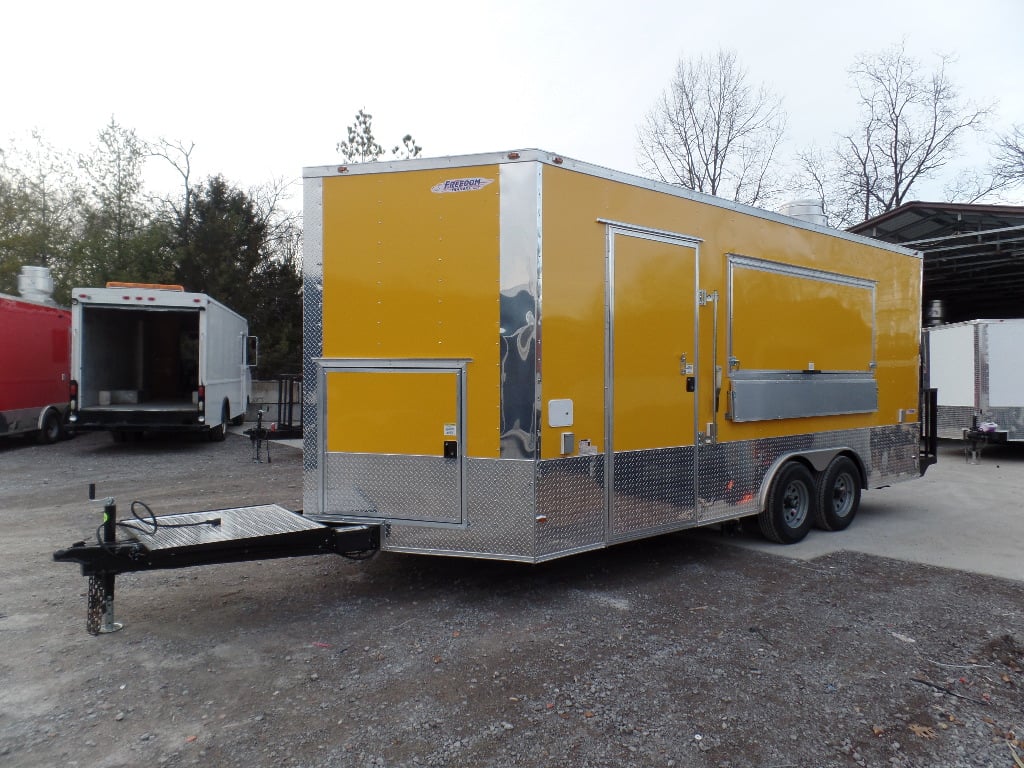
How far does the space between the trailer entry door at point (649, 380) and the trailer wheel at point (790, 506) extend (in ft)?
3.96

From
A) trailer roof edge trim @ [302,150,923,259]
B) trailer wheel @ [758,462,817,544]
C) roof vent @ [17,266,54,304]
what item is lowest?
trailer wheel @ [758,462,817,544]

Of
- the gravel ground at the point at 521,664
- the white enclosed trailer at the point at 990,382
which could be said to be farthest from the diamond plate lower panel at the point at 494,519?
the white enclosed trailer at the point at 990,382

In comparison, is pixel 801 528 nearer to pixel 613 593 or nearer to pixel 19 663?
pixel 613 593

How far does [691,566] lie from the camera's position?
5777 mm

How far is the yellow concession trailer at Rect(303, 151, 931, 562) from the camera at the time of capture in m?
4.49

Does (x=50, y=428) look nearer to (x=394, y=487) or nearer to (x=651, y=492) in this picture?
(x=394, y=487)

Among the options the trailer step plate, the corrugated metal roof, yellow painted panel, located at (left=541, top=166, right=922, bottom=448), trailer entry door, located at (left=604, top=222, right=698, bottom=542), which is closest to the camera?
the trailer step plate

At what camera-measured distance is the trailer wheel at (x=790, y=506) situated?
6258 mm

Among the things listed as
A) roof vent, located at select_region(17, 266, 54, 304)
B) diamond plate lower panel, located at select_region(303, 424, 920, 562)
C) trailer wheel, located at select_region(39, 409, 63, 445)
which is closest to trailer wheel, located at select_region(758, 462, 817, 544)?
diamond plate lower panel, located at select_region(303, 424, 920, 562)

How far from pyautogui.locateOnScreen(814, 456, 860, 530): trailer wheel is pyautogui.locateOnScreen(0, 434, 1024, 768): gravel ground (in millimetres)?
772

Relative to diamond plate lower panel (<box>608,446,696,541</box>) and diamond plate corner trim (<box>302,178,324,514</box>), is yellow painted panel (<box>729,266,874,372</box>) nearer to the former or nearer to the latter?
diamond plate lower panel (<box>608,446,696,541</box>)

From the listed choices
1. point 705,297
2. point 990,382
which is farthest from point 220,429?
point 990,382

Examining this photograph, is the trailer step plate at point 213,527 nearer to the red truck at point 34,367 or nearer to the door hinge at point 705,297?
the door hinge at point 705,297

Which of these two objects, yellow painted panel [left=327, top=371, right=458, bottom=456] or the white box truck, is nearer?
yellow painted panel [left=327, top=371, right=458, bottom=456]
